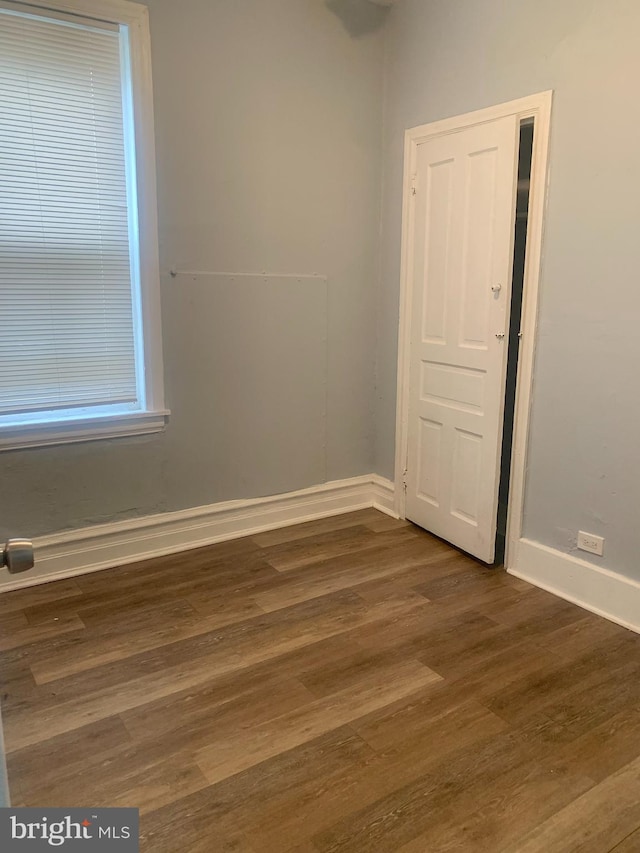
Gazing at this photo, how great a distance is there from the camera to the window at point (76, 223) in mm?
2611

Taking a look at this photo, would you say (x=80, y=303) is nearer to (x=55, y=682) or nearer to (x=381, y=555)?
(x=55, y=682)

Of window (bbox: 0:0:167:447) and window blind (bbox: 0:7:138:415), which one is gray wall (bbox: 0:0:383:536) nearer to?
window (bbox: 0:0:167:447)

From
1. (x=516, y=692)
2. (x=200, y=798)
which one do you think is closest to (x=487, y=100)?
(x=516, y=692)

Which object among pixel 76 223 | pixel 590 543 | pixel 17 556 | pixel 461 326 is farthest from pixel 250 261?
pixel 17 556

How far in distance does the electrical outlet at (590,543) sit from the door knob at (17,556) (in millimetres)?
2370

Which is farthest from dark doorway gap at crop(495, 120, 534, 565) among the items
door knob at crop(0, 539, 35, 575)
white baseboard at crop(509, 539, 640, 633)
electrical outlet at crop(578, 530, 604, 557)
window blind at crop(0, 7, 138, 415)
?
door knob at crop(0, 539, 35, 575)

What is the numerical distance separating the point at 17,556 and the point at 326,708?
143 centimetres

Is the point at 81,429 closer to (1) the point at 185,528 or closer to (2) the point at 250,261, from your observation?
(1) the point at 185,528

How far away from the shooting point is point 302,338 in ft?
11.5

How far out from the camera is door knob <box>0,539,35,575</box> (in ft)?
3.04

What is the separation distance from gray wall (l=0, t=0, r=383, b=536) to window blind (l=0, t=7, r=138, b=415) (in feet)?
0.70

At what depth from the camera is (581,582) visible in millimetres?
2727

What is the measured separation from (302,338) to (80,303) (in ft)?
3.90

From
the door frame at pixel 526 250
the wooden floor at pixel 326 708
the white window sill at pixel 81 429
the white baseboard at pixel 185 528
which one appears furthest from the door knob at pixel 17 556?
the door frame at pixel 526 250
